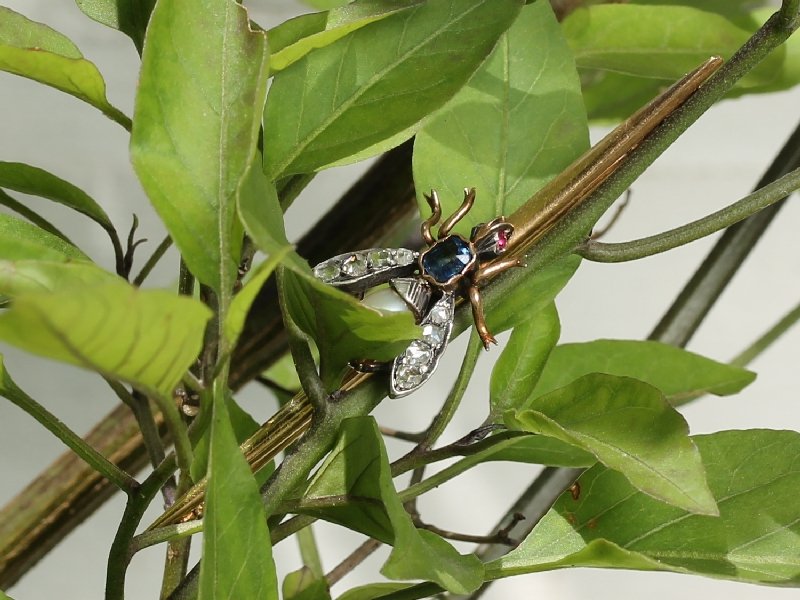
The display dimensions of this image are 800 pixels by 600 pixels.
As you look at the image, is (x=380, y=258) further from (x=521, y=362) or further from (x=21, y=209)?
(x=21, y=209)

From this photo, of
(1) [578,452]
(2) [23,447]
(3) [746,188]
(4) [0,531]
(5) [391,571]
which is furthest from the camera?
(3) [746,188]

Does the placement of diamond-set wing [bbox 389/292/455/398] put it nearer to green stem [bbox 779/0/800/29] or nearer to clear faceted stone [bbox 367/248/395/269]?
clear faceted stone [bbox 367/248/395/269]

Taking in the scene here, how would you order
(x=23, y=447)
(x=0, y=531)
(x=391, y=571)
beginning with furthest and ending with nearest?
(x=23, y=447)
(x=0, y=531)
(x=391, y=571)

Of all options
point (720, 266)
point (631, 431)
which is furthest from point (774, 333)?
point (631, 431)

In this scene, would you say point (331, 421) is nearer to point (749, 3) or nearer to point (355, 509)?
point (355, 509)

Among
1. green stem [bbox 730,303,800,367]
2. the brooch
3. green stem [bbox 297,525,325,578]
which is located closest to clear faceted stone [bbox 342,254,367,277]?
the brooch

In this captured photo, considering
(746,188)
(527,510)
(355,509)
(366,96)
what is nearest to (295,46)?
(366,96)
